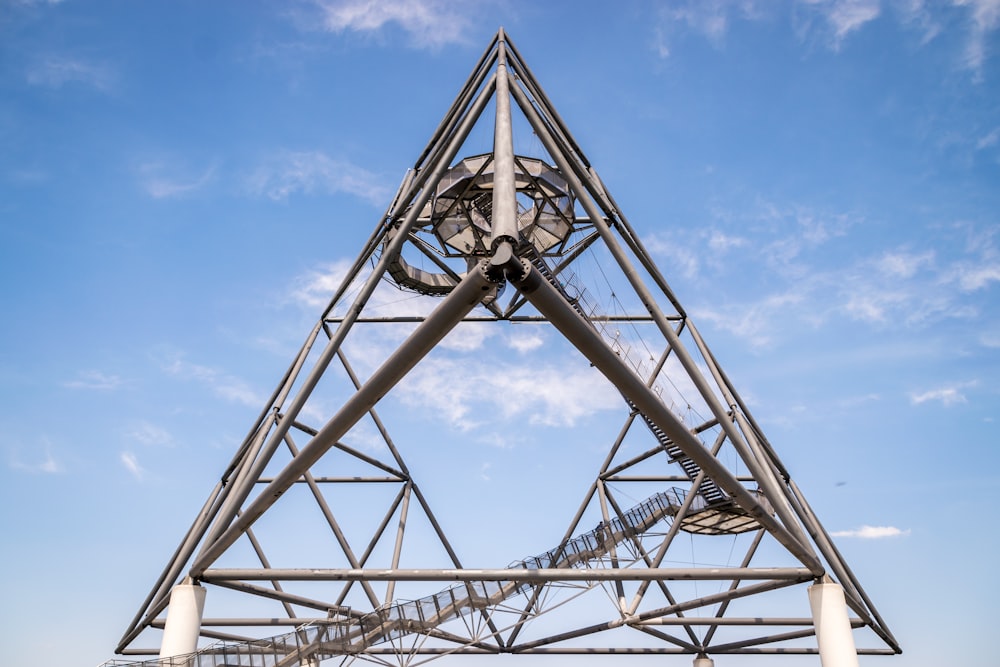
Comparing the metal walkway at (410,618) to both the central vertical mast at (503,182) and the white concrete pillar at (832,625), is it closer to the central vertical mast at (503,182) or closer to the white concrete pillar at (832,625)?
the white concrete pillar at (832,625)

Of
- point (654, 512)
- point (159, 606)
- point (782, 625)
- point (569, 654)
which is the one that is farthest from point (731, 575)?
point (159, 606)

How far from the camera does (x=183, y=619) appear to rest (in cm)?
1795

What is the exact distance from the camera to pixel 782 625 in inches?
944

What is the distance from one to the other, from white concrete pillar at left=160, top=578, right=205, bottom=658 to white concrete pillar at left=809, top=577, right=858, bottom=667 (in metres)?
15.1

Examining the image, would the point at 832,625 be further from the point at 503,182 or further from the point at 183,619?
the point at 183,619

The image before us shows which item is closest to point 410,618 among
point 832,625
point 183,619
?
point 183,619

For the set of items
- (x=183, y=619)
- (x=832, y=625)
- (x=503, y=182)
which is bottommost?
(x=832, y=625)

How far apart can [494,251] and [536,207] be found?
991cm

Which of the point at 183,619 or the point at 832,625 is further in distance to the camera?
the point at 832,625

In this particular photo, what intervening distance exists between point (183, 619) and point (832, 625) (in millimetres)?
15582

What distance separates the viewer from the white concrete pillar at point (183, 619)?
17562 mm

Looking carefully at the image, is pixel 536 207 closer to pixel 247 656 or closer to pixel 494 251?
pixel 494 251

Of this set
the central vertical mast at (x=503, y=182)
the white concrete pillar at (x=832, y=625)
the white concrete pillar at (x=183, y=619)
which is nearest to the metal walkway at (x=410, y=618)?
the white concrete pillar at (x=183, y=619)

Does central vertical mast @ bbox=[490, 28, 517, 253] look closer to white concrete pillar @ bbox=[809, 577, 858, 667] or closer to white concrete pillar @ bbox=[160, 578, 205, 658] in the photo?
A: white concrete pillar @ bbox=[160, 578, 205, 658]
